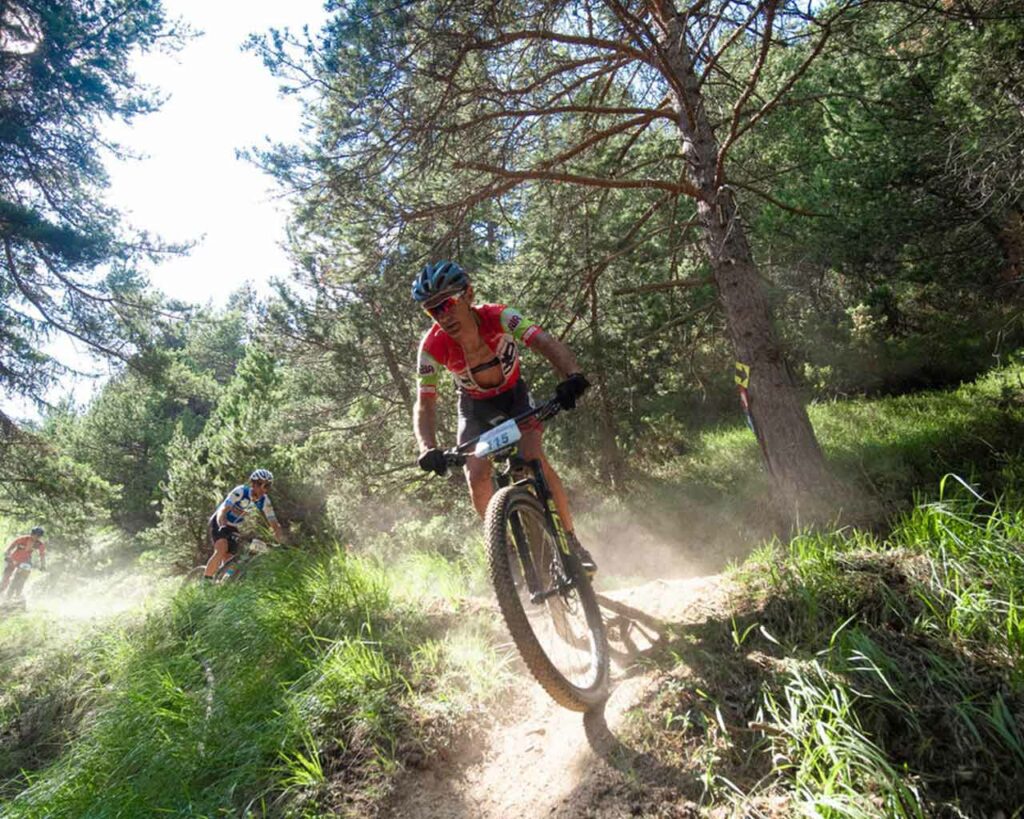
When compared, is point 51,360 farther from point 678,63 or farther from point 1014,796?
point 1014,796

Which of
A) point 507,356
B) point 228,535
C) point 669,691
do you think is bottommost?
point 669,691

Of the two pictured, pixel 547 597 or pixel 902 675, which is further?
pixel 547 597

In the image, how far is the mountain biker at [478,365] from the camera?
309cm

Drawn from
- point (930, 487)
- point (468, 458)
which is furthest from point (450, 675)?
point (930, 487)

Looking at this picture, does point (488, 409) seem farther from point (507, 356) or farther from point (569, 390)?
point (569, 390)

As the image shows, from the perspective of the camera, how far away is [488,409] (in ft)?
11.6

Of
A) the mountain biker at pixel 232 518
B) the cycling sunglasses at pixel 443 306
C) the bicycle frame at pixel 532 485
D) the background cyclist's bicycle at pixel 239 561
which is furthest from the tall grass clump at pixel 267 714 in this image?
the mountain biker at pixel 232 518

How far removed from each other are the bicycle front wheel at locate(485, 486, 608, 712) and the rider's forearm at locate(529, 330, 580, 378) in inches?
30.9

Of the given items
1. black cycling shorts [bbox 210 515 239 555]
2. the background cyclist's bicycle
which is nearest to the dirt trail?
the background cyclist's bicycle

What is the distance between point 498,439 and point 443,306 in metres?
1.00

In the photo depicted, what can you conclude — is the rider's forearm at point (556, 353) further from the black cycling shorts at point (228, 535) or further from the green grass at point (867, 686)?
the black cycling shorts at point (228, 535)

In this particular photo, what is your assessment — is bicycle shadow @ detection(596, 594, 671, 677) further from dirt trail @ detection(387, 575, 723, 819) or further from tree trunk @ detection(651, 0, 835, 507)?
tree trunk @ detection(651, 0, 835, 507)

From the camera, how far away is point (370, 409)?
12203 millimetres

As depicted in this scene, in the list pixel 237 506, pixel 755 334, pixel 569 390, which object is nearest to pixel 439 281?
pixel 569 390
